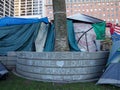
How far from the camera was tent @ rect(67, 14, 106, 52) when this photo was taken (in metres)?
10.4

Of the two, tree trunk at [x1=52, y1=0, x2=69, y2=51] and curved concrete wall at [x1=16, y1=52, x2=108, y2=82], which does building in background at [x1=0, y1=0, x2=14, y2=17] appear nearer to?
tree trunk at [x1=52, y1=0, x2=69, y2=51]

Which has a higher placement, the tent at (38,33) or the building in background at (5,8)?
the tent at (38,33)

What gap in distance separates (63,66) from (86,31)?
4.13m

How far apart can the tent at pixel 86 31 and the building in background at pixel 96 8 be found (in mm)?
94564

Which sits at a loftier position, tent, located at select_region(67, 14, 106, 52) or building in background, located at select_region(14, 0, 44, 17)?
tent, located at select_region(67, 14, 106, 52)

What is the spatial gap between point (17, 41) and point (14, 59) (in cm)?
174

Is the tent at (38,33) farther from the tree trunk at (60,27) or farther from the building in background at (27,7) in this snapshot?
the building in background at (27,7)

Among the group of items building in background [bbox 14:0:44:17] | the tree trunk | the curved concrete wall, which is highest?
the tree trunk

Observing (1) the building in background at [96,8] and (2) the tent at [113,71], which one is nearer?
(2) the tent at [113,71]

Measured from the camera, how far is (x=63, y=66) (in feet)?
23.2

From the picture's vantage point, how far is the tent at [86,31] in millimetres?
10406

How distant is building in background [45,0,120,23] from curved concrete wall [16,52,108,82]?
98602 millimetres

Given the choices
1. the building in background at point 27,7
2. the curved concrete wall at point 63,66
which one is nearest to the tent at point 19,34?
the curved concrete wall at point 63,66

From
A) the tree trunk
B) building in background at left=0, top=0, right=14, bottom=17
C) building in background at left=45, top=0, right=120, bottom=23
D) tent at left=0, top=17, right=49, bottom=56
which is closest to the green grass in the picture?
→ the tree trunk
